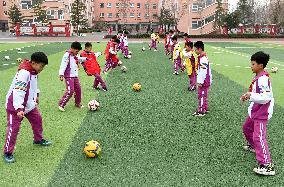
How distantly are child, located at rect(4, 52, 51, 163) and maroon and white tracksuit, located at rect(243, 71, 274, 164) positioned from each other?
143 inches

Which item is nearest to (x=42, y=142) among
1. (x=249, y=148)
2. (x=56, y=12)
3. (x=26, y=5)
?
(x=249, y=148)

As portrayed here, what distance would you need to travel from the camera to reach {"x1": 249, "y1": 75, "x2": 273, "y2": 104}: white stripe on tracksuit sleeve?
5.66 m

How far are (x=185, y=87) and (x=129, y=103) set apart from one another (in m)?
3.56

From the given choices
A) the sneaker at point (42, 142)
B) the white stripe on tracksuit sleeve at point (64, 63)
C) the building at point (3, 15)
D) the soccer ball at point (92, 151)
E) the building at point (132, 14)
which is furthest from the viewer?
the building at point (132, 14)

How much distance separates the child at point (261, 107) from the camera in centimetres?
572

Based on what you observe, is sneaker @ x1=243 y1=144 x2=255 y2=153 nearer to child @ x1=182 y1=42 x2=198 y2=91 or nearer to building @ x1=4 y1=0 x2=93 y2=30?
child @ x1=182 y1=42 x2=198 y2=91

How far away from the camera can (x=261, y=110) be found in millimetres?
5934

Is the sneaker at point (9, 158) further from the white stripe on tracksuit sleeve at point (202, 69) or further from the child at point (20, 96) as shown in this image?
the white stripe on tracksuit sleeve at point (202, 69)

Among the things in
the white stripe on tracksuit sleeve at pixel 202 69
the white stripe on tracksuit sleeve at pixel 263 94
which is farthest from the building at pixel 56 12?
the white stripe on tracksuit sleeve at pixel 263 94

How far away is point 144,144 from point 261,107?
2466mm

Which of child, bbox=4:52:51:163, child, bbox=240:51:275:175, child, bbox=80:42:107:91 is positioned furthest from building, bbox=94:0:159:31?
child, bbox=240:51:275:175

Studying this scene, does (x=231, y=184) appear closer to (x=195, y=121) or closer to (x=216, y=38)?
(x=195, y=121)

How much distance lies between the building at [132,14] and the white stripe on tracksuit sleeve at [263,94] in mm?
104773

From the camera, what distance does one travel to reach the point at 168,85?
14.2 metres
